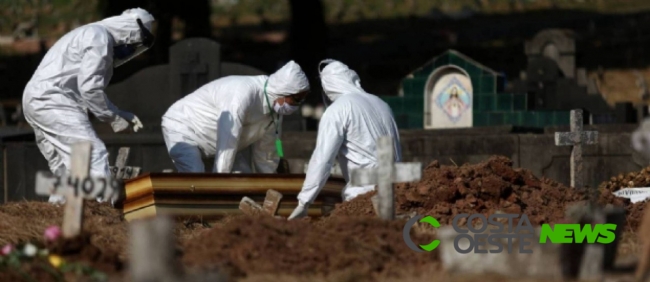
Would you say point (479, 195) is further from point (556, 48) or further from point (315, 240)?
point (556, 48)

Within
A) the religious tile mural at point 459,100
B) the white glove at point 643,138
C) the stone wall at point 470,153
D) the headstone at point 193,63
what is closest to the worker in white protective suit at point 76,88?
the stone wall at point 470,153

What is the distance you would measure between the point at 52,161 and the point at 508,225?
471cm

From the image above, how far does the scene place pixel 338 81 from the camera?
48.6 ft

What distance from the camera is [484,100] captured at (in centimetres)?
2436

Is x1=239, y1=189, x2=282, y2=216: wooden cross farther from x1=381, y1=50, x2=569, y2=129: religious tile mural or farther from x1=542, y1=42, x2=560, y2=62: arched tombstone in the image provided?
x1=542, y1=42, x2=560, y2=62: arched tombstone

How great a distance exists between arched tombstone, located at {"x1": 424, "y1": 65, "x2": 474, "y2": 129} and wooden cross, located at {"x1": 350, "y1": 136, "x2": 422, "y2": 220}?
12607 millimetres

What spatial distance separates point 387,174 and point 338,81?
3034 mm

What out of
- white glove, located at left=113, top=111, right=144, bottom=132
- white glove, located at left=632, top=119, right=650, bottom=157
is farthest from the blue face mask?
white glove, located at left=632, top=119, right=650, bottom=157

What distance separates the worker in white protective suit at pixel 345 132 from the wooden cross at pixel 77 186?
262cm

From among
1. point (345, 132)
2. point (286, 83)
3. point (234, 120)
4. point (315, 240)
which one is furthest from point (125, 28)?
point (315, 240)

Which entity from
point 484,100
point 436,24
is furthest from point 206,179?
point 436,24

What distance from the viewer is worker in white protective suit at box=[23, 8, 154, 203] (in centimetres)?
1479

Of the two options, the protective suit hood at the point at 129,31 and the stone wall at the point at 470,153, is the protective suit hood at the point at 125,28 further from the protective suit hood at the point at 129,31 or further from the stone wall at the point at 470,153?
the stone wall at the point at 470,153

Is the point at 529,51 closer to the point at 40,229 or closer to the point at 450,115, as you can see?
the point at 450,115
